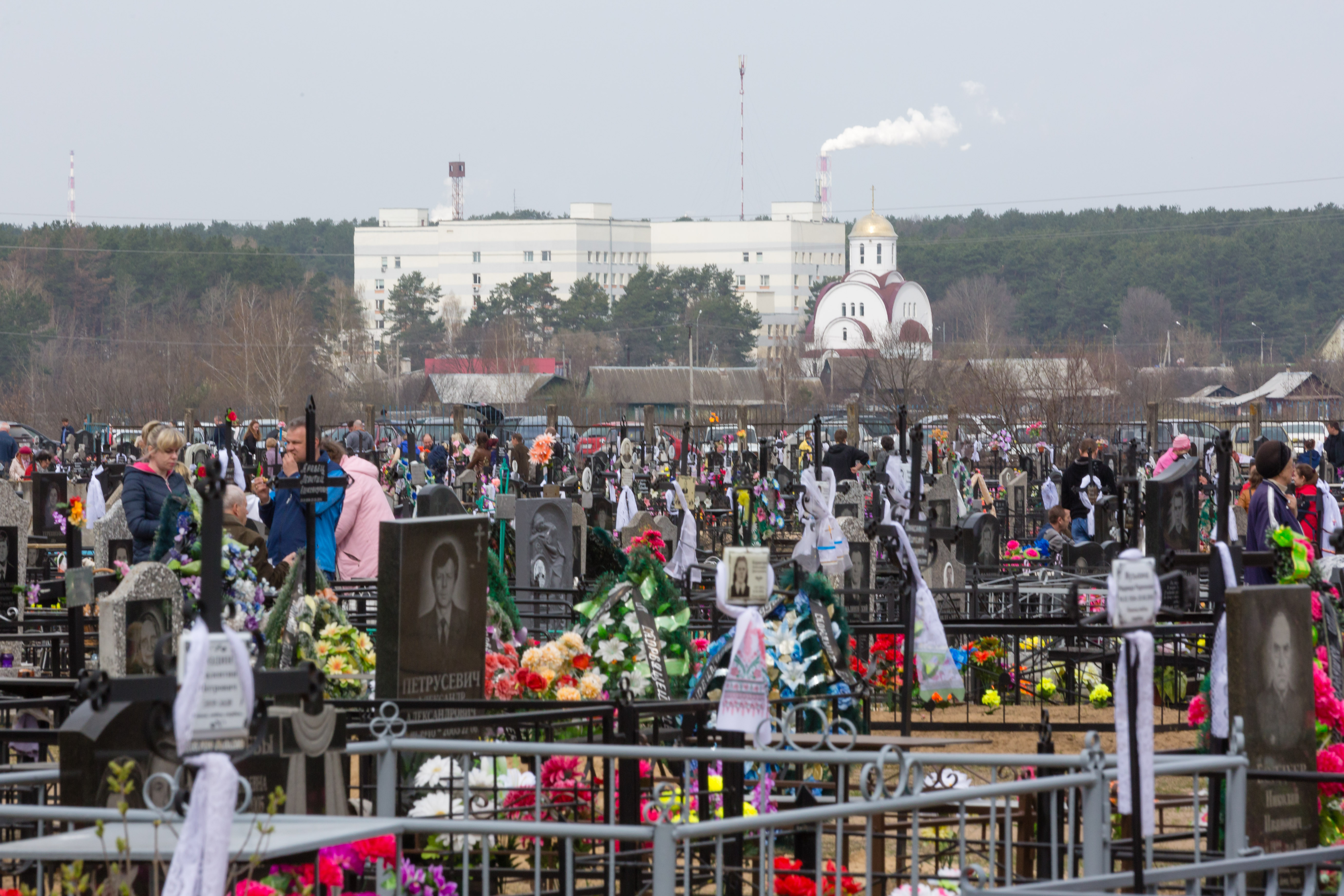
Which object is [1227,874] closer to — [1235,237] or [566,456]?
[566,456]

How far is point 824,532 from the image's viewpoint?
38.6 feet

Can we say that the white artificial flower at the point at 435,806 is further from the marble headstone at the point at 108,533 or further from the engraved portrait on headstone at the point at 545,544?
the engraved portrait on headstone at the point at 545,544

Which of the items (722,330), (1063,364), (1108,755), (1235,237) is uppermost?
(1235,237)

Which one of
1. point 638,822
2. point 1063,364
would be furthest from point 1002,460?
point 638,822

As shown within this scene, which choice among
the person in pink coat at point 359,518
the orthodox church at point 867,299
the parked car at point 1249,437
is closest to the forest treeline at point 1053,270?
the orthodox church at point 867,299

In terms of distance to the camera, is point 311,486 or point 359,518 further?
point 359,518

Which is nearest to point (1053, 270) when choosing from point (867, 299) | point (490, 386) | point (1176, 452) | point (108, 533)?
point (867, 299)

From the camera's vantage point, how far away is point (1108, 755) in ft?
14.9

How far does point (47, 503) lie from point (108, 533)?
106 inches

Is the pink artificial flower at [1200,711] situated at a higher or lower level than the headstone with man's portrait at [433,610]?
lower

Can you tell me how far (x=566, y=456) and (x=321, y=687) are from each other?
22742mm

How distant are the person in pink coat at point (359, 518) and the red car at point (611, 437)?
634 inches

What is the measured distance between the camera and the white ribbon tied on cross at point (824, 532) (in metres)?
11.4

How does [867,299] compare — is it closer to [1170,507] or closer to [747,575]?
[1170,507]
